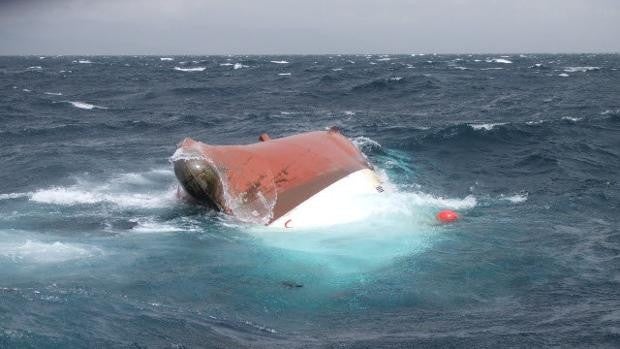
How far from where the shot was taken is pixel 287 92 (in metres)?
51.6

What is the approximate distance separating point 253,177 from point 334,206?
2235 millimetres

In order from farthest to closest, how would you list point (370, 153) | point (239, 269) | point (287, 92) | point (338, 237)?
1. point (287, 92)
2. point (370, 153)
3. point (338, 237)
4. point (239, 269)

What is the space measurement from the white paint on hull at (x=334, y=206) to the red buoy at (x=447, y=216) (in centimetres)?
186

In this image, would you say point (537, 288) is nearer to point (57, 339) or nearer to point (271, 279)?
point (271, 279)

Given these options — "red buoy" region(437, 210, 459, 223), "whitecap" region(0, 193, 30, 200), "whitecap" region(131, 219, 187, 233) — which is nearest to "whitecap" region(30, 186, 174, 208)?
"whitecap" region(0, 193, 30, 200)

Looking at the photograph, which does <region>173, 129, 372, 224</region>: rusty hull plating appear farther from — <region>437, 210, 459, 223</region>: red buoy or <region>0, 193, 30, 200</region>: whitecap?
<region>0, 193, 30, 200</region>: whitecap

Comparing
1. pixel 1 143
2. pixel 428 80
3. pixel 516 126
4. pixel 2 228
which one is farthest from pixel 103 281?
pixel 428 80

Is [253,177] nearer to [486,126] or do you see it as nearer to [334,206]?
[334,206]

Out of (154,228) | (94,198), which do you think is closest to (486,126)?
(94,198)

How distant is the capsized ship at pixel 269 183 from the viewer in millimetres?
15992

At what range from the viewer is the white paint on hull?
1572cm

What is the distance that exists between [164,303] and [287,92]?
41780 mm

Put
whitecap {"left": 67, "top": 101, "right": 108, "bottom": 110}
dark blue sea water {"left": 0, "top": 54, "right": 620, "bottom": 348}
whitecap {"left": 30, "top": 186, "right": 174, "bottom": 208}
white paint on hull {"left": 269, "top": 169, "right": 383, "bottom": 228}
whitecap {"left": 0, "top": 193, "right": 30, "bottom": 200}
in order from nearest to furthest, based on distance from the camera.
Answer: dark blue sea water {"left": 0, "top": 54, "right": 620, "bottom": 348}
white paint on hull {"left": 269, "top": 169, "right": 383, "bottom": 228}
whitecap {"left": 30, "top": 186, "right": 174, "bottom": 208}
whitecap {"left": 0, "top": 193, "right": 30, "bottom": 200}
whitecap {"left": 67, "top": 101, "right": 108, "bottom": 110}

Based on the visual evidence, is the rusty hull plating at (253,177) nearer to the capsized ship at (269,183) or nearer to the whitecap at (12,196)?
the capsized ship at (269,183)
